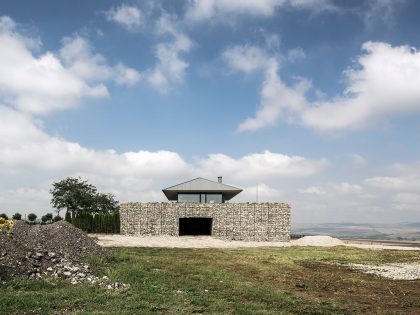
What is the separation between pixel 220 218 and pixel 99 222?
15.2 metres

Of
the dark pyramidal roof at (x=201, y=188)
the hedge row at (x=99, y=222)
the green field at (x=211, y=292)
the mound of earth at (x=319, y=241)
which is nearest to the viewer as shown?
the green field at (x=211, y=292)

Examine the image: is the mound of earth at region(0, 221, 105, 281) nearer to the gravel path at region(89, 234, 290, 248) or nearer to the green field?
the green field

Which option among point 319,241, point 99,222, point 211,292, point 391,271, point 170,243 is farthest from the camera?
point 99,222

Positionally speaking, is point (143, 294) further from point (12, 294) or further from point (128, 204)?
point (128, 204)

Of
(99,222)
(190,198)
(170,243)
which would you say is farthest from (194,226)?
(170,243)

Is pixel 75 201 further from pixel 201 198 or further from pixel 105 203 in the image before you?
pixel 201 198

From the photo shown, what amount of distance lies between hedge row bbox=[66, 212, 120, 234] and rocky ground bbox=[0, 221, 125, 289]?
29798mm

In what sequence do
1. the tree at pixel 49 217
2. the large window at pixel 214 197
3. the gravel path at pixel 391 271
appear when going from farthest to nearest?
the tree at pixel 49 217, the large window at pixel 214 197, the gravel path at pixel 391 271

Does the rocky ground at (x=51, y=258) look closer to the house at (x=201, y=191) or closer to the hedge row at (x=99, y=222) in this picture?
the house at (x=201, y=191)

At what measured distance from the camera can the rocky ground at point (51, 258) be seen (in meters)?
14.5

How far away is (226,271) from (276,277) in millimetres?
2196

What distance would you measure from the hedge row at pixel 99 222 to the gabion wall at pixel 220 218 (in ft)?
11.4

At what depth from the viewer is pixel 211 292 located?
44.2ft

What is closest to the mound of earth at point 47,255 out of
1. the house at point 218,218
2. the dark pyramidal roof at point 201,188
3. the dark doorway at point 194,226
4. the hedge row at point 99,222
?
the house at point 218,218
